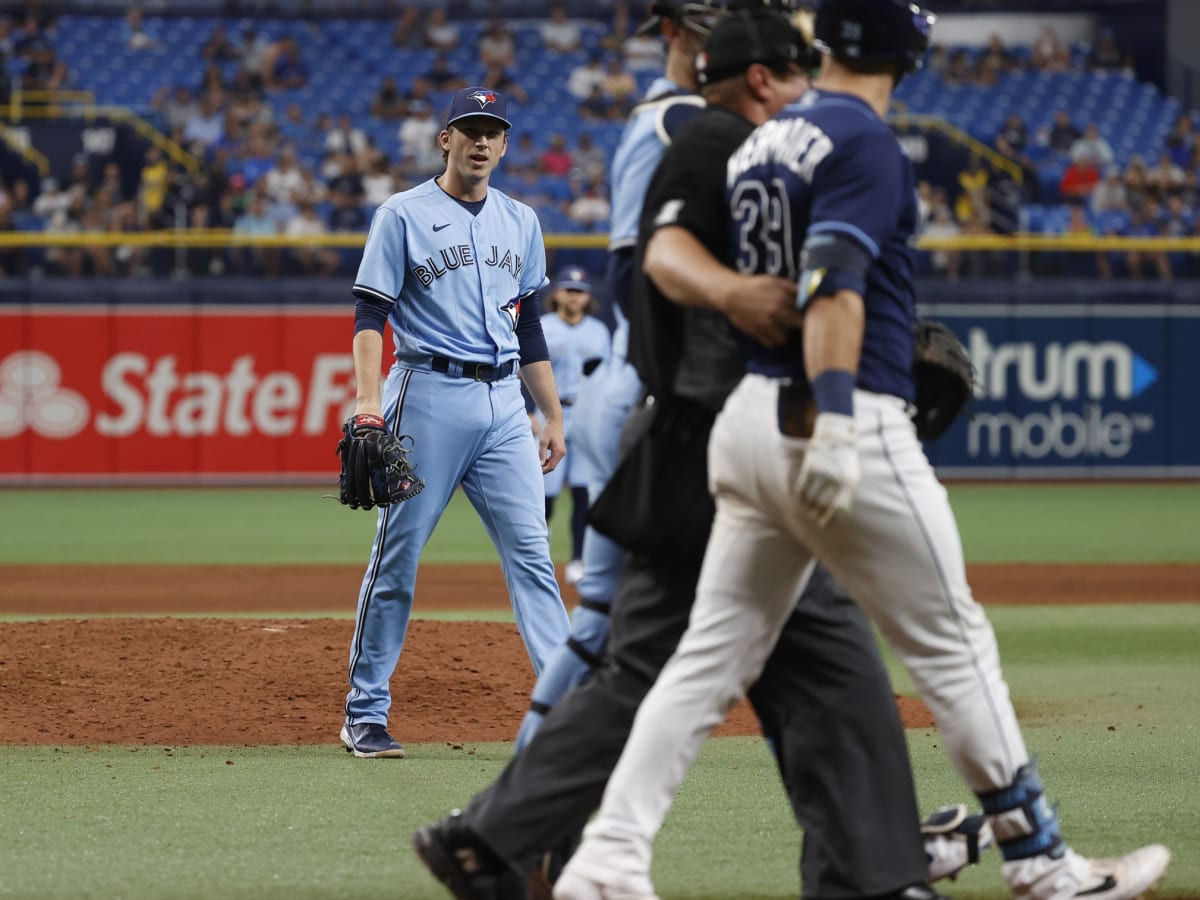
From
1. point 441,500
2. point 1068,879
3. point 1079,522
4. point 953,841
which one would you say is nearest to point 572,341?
point 1079,522

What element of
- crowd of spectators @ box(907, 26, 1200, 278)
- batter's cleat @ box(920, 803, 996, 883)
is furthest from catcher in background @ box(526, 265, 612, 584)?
batter's cleat @ box(920, 803, 996, 883)

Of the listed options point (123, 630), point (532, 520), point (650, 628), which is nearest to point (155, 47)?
point (123, 630)

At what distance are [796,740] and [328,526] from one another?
12780 millimetres

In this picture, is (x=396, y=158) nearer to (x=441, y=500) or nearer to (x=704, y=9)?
(x=441, y=500)

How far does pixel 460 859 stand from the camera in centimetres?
353

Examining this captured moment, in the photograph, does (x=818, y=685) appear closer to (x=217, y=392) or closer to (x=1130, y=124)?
(x=217, y=392)

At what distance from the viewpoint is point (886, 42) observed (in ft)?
11.1

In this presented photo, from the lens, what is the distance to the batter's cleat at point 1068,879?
3432mm

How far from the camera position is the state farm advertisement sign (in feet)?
63.7

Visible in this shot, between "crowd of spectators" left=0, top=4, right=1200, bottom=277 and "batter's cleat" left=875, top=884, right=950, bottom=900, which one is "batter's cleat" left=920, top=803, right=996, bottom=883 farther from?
"crowd of spectators" left=0, top=4, right=1200, bottom=277

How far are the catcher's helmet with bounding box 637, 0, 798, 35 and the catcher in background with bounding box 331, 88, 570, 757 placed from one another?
164 cm

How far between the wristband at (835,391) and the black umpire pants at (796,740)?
0.47m

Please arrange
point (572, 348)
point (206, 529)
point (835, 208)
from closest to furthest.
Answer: point (835, 208) → point (572, 348) → point (206, 529)

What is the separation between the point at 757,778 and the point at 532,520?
1.04 metres
